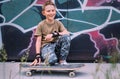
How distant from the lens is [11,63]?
26.1 feet

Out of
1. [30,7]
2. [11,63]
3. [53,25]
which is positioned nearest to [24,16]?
[30,7]

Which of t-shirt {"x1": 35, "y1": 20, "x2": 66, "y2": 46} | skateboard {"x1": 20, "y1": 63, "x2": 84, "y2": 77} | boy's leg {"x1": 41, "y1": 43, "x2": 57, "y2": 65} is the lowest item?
skateboard {"x1": 20, "y1": 63, "x2": 84, "y2": 77}

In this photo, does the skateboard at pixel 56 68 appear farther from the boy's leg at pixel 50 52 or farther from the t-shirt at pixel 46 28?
the t-shirt at pixel 46 28

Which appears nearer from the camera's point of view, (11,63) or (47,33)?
(47,33)

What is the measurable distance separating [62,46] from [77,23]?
4.19 ft

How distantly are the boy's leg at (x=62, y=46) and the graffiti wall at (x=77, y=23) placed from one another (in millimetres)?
1193

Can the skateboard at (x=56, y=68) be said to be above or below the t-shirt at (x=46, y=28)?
below

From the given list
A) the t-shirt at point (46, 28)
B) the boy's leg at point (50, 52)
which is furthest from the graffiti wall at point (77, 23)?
the boy's leg at point (50, 52)

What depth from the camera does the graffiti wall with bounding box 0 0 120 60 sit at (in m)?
8.01

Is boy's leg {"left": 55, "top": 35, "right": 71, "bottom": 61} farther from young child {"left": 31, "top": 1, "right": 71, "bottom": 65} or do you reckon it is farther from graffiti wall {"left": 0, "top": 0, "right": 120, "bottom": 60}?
graffiti wall {"left": 0, "top": 0, "right": 120, "bottom": 60}

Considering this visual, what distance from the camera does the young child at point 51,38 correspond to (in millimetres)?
6699

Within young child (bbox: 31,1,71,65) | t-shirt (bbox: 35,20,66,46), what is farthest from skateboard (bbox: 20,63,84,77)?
t-shirt (bbox: 35,20,66,46)

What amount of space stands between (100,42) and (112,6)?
71cm

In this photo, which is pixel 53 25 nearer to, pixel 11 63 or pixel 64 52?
pixel 64 52
